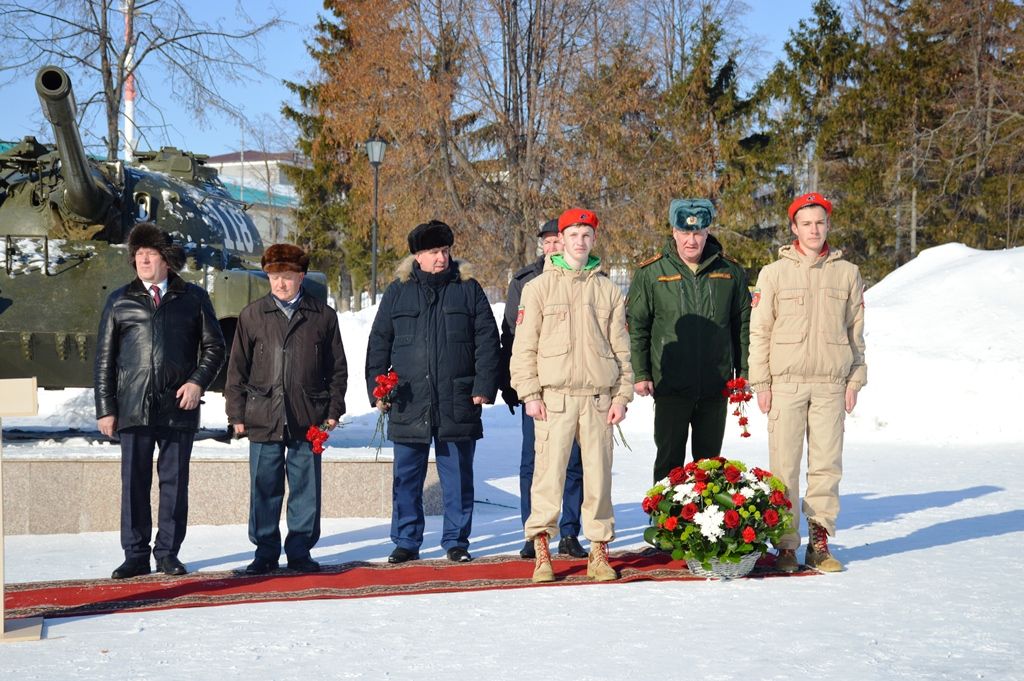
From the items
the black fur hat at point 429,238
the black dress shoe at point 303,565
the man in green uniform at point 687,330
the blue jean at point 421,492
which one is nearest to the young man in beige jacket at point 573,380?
the man in green uniform at point 687,330

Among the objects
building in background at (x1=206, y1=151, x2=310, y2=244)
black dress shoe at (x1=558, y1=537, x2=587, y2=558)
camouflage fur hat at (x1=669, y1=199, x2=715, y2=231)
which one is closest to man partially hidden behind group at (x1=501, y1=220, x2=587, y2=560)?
black dress shoe at (x1=558, y1=537, x2=587, y2=558)

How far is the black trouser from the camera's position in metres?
6.93

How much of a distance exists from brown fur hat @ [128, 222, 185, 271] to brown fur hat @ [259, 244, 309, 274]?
1.63ft

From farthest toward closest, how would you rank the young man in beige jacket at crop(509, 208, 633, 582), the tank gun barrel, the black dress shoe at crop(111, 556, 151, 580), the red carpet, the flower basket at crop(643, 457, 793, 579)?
1. the tank gun barrel
2. the black dress shoe at crop(111, 556, 151, 580)
3. the young man in beige jacket at crop(509, 208, 633, 582)
4. the flower basket at crop(643, 457, 793, 579)
5. the red carpet

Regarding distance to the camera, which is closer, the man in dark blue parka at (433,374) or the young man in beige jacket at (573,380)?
the young man in beige jacket at (573,380)

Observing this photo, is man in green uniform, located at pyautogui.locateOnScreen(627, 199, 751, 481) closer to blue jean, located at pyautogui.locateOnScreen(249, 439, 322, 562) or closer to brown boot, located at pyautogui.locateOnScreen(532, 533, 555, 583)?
brown boot, located at pyautogui.locateOnScreen(532, 533, 555, 583)

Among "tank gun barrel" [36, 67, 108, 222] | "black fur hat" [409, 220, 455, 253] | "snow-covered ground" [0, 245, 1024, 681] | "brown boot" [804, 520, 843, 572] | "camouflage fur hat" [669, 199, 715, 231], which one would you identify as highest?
"tank gun barrel" [36, 67, 108, 222]

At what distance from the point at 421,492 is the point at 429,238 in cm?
151

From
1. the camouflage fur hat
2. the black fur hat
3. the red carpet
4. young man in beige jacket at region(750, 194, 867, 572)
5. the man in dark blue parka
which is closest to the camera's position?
the red carpet

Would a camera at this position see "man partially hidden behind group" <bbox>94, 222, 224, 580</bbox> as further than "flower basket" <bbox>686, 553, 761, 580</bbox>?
Yes

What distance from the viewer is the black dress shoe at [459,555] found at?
732cm

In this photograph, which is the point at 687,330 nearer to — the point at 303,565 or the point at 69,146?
the point at 303,565

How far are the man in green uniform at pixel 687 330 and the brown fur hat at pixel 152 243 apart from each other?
2.66 meters

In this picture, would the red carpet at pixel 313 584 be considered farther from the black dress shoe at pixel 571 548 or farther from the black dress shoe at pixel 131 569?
the black dress shoe at pixel 571 548
